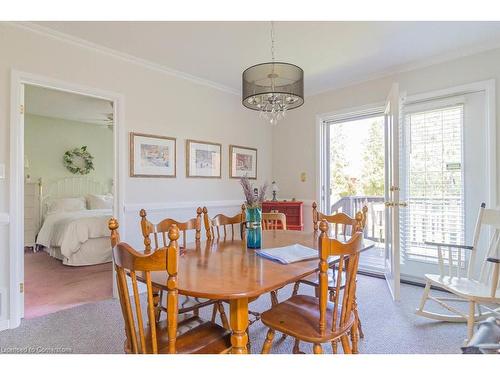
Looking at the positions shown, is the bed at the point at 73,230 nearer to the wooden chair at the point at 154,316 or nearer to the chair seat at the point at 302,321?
the wooden chair at the point at 154,316

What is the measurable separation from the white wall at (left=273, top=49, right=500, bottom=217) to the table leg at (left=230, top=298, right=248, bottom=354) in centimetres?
287

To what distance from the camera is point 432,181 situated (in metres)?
3.21

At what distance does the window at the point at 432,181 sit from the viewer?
10.0 ft

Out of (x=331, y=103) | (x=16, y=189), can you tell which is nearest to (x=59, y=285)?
(x=16, y=189)

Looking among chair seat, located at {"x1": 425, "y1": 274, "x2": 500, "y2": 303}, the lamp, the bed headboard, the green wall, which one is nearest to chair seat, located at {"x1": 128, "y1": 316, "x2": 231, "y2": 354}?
chair seat, located at {"x1": 425, "y1": 274, "x2": 500, "y2": 303}

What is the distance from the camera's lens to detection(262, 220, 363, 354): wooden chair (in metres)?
1.28

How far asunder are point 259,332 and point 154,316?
4.47 ft

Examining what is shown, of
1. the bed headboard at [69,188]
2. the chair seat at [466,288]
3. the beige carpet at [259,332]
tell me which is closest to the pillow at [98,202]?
the bed headboard at [69,188]

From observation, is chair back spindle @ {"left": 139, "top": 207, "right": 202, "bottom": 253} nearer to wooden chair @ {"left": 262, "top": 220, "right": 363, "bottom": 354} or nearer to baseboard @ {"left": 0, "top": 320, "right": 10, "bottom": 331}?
wooden chair @ {"left": 262, "top": 220, "right": 363, "bottom": 354}

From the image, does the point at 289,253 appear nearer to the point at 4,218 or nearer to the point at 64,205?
the point at 4,218

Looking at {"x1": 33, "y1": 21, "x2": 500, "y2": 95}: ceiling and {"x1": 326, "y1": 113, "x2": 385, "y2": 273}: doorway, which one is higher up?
{"x1": 33, "y1": 21, "x2": 500, "y2": 95}: ceiling

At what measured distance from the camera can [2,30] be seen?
235 cm
